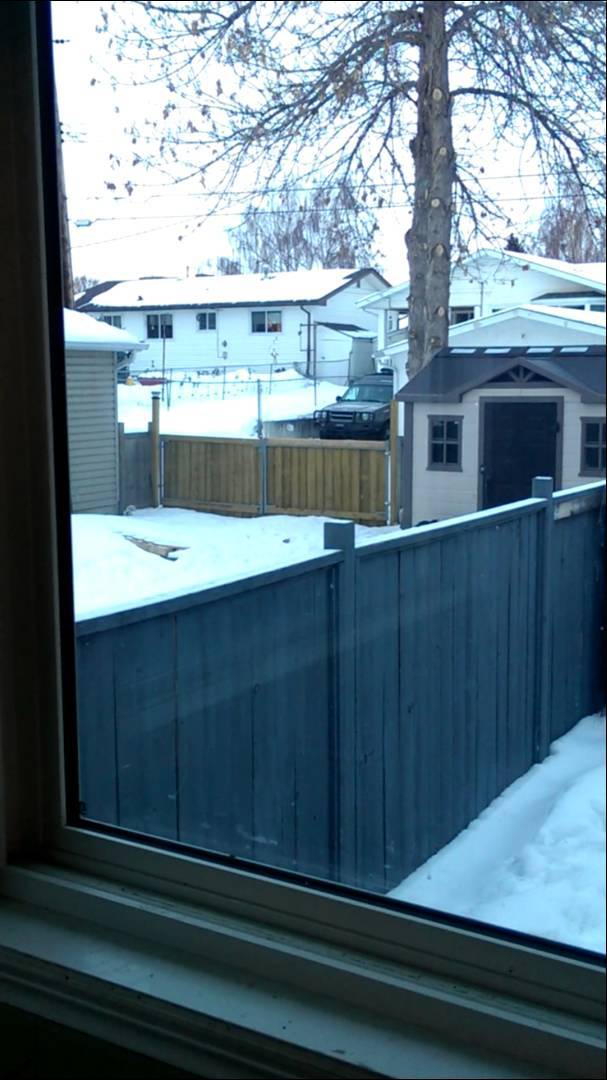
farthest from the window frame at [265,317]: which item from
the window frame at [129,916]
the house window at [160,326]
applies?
the window frame at [129,916]

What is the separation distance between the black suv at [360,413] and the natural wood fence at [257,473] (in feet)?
0.12

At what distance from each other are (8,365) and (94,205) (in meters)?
0.47

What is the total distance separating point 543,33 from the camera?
3.70 ft

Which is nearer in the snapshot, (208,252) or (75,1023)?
(75,1023)

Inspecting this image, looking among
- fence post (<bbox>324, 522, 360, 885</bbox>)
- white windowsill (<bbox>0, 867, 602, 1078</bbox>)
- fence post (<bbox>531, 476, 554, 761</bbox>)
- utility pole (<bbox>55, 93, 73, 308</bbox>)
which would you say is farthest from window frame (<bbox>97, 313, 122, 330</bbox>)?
fence post (<bbox>531, 476, 554, 761</bbox>)

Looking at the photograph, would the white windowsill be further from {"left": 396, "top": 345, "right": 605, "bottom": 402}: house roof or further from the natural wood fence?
the natural wood fence

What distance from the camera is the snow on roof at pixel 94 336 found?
1.01 metres

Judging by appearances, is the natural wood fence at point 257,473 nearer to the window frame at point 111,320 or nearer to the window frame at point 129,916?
the window frame at point 111,320

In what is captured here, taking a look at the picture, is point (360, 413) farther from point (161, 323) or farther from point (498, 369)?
point (161, 323)

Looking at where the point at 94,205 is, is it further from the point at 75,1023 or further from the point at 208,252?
the point at 75,1023

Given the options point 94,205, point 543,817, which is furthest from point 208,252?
point 543,817

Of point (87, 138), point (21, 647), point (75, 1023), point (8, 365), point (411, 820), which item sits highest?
point (87, 138)

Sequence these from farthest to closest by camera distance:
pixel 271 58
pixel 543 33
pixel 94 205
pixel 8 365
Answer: pixel 271 58, pixel 94 205, pixel 543 33, pixel 8 365

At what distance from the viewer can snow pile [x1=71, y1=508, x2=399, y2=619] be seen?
64.0 inches
